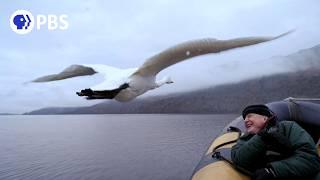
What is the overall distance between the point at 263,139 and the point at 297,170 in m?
0.45

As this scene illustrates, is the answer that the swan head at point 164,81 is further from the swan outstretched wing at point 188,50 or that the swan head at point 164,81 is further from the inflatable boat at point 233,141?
the inflatable boat at point 233,141

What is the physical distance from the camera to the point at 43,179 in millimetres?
15680

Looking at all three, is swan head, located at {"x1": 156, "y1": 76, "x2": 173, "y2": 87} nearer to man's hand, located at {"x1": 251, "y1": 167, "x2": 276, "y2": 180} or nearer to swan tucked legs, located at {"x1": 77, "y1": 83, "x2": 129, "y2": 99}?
swan tucked legs, located at {"x1": 77, "y1": 83, "x2": 129, "y2": 99}

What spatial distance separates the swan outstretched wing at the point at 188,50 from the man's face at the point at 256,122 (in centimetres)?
529

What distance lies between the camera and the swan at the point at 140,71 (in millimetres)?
11281

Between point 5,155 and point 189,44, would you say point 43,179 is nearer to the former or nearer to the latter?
point 189,44

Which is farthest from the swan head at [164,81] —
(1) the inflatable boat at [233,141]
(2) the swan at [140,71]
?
(1) the inflatable boat at [233,141]

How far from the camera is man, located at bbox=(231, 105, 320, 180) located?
13.6ft

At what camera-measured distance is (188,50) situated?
11.9 metres

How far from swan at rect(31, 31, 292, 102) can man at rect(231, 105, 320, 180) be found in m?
5.83

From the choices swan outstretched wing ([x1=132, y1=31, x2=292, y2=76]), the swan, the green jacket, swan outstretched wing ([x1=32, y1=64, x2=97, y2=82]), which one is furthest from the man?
swan outstretched wing ([x1=32, y1=64, x2=97, y2=82])

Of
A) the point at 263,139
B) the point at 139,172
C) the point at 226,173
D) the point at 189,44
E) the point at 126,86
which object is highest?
Result: the point at 189,44

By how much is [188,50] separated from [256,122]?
7.78m

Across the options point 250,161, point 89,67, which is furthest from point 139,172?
point 250,161
